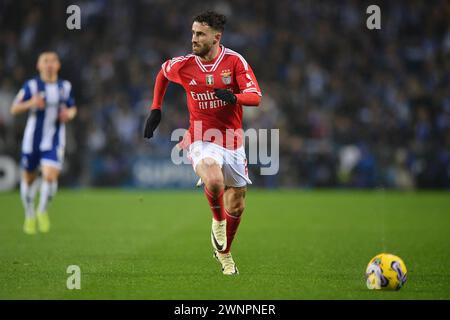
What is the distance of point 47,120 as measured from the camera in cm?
1352

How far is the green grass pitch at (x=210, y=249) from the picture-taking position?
748cm

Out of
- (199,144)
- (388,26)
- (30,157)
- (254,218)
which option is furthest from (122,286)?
(388,26)

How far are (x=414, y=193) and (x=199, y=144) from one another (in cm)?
1538

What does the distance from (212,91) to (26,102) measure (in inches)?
198

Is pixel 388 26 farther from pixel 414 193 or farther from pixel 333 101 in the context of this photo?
pixel 414 193

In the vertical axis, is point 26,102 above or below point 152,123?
above

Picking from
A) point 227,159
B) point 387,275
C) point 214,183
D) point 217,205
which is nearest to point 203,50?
point 227,159

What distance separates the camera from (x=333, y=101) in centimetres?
2556

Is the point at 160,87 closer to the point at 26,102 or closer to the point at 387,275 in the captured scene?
the point at 387,275

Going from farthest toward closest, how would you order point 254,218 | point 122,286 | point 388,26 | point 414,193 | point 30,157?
point 388,26 < point 414,193 < point 254,218 < point 30,157 < point 122,286

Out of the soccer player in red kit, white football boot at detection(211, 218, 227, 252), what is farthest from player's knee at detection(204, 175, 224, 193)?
white football boot at detection(211, 218, 227, 252)

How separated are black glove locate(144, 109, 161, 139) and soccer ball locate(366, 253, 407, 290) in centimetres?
294

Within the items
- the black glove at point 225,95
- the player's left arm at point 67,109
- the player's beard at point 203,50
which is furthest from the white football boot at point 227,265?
the player's left arm at point 67,109

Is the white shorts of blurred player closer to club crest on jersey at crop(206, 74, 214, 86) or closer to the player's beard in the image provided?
club crest on jersey at crop(206, 74, 214, 86)
